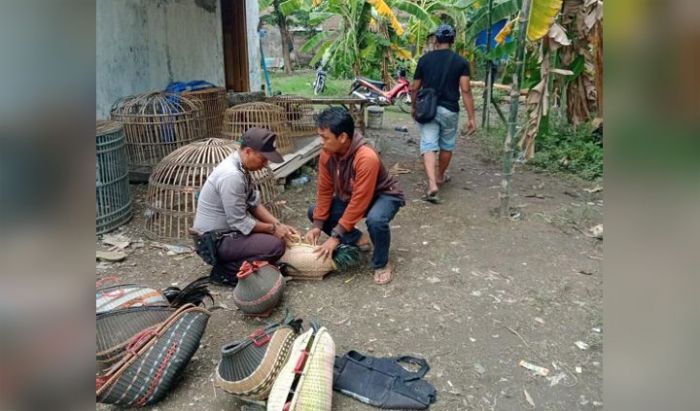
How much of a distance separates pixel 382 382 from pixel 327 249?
4.36ft

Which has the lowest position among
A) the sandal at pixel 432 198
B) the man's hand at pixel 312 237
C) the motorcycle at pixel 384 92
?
the sandal at pixel 432 198

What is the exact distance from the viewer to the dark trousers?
3.83 meters

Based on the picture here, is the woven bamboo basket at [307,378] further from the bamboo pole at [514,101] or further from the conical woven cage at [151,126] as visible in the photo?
the conical woven cage at [151,126]

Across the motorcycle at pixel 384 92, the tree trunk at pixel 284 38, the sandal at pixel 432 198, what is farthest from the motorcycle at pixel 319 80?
the sandal at pixel 432 198

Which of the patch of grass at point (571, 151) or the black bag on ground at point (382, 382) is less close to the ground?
the patch of grass at point (571, 151)

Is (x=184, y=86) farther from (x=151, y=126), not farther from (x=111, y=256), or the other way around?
(x=111, y=256)

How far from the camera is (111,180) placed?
202 inches

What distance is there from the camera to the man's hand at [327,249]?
389 centimetres

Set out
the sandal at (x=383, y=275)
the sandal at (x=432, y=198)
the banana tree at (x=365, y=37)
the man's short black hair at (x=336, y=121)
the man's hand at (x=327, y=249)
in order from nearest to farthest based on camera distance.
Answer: the man's short black hair at (x=336, y=121) → the man's hand at (x=327, y=249) → the sandal at (x=383, y=275) → the sandal at (x=432, y=198) → the banana tree at (x=365, y=37)

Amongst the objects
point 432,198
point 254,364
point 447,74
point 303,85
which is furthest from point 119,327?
point 303,85

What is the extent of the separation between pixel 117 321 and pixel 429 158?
13.3 ft

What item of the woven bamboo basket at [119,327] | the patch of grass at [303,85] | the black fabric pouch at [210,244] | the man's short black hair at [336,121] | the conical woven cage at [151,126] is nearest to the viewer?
the woven bamboo basket at [119,327]

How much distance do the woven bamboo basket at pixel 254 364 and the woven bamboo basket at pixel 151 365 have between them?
10.2 inches
